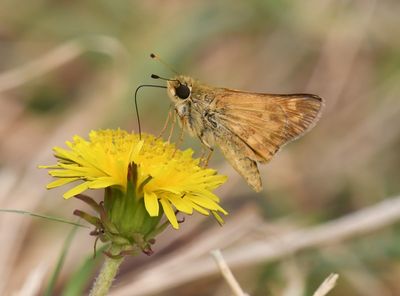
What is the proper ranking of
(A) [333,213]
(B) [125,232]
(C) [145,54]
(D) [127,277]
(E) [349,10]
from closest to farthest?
1. (B) [125,232]
2. (D) [127,277]
3. (A) [333,213]
4. (C) [145,54]
5. (E) [349,10]

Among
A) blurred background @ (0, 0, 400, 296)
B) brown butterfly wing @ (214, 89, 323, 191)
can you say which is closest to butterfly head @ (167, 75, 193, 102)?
brown butterfly wing @ (214, 89, 323, 191)

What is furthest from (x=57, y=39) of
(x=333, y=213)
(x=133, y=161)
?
(x=133, y=161)

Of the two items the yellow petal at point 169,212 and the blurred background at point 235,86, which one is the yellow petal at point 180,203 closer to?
the yellow petal at point 169,212

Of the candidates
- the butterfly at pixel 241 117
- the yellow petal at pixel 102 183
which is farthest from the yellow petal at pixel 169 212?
the butterfly at pixel 241 117

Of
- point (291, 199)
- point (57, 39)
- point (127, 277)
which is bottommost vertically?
point (127, 277)

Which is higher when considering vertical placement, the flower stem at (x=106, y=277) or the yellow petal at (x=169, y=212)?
the yellow petal at (x=169, y=212)

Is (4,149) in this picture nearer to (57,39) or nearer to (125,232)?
(57,39)
